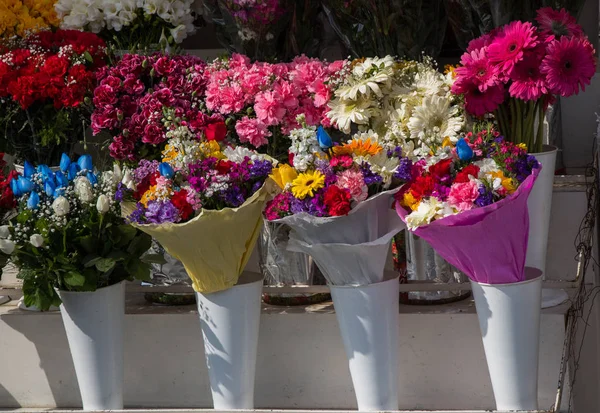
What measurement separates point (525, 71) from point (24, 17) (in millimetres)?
1581

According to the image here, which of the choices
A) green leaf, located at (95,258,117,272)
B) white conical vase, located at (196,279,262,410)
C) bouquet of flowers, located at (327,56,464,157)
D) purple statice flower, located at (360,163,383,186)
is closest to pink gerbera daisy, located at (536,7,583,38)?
bouquet of flowers, located at (327,56,464,157)

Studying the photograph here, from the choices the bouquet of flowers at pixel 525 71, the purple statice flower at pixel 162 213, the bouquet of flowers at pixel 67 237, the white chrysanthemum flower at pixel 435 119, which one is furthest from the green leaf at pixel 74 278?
the bouquet of flowers at pixel 525 71

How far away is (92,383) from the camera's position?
247 cm

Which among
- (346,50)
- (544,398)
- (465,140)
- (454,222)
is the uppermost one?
(346,50)

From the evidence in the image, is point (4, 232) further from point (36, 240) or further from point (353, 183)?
point (353, 183)

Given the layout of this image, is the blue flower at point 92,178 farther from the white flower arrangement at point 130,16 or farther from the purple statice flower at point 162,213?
the white flower arrangement at point 130,16

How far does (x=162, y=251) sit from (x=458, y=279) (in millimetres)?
774

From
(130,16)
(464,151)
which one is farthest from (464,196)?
(130,16)

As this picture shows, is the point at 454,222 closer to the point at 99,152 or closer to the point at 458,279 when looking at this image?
the point at 458,279

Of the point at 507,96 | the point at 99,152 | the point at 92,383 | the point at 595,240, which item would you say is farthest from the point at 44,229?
the point at 595,240

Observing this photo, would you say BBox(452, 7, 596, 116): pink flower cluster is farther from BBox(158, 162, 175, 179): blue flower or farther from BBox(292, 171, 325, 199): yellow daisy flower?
BBox(158, 162, 175, 179): blue flower

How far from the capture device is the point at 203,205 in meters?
2.31

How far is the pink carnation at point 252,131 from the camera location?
8.63ft

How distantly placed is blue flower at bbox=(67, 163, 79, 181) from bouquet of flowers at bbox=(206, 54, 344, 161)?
1.24 ft
